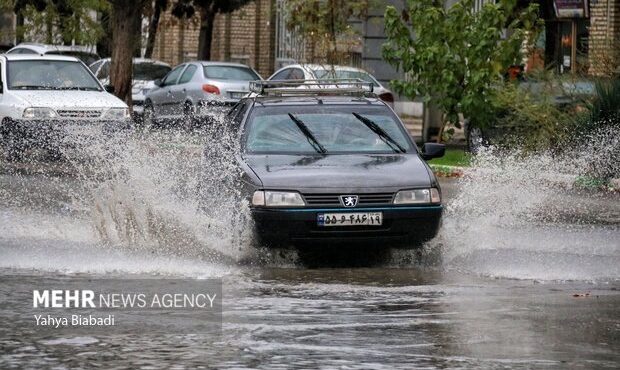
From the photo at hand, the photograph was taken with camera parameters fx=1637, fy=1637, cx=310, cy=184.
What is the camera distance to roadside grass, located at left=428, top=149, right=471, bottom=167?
87.2 ft

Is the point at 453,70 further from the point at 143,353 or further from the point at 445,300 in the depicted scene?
the point at 143,353

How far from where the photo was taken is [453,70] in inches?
1042

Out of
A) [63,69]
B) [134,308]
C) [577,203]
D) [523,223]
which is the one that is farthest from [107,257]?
[63,69]

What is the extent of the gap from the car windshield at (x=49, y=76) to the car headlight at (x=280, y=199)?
43.7 ft

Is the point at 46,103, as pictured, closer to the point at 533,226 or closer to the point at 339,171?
the point at 533,226

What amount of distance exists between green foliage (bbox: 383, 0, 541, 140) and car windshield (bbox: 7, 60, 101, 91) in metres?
4.95

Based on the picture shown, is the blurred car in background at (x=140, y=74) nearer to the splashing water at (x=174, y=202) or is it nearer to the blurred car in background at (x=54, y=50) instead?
the blurred car in background at (x=54, y=50)

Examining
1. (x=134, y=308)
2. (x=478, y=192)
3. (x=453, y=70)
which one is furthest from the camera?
(x=453, y=70)

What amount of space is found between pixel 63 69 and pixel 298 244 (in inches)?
565

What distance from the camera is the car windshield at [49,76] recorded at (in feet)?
85.1

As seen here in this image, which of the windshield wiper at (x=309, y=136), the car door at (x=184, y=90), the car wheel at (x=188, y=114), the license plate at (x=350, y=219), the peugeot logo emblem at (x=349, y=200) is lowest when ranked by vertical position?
the car wheel at (x=188, y=114)

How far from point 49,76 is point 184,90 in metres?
8.53

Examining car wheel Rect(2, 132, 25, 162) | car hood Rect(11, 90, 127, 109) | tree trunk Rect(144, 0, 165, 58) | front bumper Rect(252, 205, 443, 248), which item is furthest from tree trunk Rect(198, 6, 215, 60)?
front bumper Rect(252, 205, 443, 248)

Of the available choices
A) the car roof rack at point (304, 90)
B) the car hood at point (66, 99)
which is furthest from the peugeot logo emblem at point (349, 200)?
the car hood at point (66, 99)
